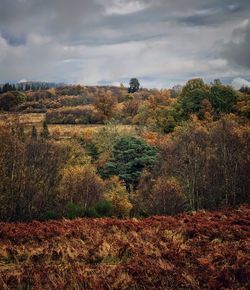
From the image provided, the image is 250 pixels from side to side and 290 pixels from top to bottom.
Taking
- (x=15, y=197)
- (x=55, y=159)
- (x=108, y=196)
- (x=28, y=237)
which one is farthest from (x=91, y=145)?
(x=28, y=237)

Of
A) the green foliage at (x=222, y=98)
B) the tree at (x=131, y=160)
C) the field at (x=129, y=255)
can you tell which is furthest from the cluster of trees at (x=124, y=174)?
the green foliage at (x=222, y=98)

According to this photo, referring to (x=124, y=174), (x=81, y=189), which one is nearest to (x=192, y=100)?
(x=124, y=174)

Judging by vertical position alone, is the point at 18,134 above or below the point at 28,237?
above

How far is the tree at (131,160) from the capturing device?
61062 mm

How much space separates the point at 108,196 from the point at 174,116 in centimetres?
5865

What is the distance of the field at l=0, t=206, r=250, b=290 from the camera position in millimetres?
9156

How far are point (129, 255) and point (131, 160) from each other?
50843mm

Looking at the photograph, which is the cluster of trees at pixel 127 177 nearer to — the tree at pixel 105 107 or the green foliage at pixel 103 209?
the green foliage at pixel 103 209

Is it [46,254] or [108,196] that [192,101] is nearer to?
[108,196]

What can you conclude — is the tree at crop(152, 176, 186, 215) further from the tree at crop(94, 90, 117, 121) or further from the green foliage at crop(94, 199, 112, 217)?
the tree at crop(94, 90, 117, 121)

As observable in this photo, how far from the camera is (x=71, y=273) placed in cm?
997

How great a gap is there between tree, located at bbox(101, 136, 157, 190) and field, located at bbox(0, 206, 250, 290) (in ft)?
145

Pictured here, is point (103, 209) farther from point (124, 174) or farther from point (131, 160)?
point (131, 160)

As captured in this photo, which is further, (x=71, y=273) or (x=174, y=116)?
(x=174, y=116)
